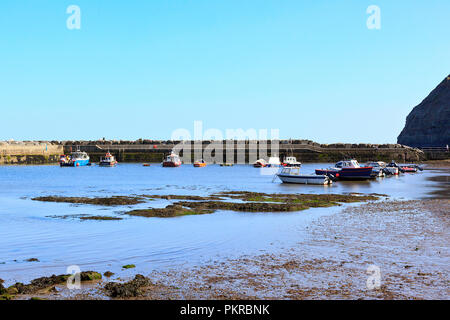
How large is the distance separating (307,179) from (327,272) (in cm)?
3414

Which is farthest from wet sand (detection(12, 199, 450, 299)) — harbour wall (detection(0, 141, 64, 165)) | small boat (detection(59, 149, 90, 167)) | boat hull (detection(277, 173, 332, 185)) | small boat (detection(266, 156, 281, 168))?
harbour wall (detection(0, 141, 64, 165))

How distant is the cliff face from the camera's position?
15098 cm

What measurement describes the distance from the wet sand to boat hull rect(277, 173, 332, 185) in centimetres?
2604

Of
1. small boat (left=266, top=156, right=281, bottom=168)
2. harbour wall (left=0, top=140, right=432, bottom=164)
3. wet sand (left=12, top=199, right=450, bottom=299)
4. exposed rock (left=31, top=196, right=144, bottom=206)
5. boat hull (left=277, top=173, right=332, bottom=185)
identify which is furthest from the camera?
harbour wall (left=0, top=140, right=432, bottom=164)

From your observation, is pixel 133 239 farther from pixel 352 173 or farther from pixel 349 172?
pixel 352 173

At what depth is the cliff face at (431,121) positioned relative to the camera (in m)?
151

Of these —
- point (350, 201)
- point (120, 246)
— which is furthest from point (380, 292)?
point (350, 201)

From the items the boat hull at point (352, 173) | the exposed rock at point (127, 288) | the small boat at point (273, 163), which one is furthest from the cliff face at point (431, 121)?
the exposed rock at point (127, 288)

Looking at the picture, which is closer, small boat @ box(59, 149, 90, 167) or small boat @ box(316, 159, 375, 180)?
small boat @ box(316, 159, 375, 180)

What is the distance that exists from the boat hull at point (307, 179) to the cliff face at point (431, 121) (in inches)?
4560

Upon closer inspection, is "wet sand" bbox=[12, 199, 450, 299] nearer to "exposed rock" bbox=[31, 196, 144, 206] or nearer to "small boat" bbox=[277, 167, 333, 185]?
"exposed rock" bbox=[31, 196, 144, 206]

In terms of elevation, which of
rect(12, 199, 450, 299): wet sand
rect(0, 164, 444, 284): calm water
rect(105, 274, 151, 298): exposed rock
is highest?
rect(105, 274, 151, 298): exposed rock

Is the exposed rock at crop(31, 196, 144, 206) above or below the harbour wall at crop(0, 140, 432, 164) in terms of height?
below
